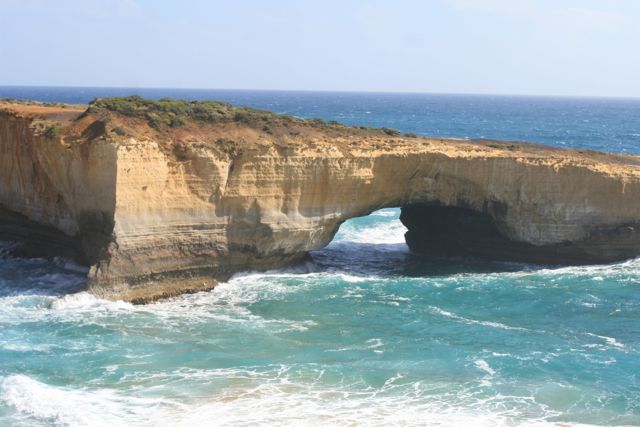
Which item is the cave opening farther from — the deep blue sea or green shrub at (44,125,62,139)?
green shrub at (44,125,62,139)

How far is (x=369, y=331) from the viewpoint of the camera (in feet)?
80.1

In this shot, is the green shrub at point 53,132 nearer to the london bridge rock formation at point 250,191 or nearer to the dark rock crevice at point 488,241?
the london bridge rock formation at point 250,191

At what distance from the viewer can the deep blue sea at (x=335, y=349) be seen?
18688 millimetres

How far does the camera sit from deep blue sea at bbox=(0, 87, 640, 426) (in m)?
18.7

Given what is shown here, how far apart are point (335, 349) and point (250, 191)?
8.18 metres

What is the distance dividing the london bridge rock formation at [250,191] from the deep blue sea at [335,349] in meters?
1.09

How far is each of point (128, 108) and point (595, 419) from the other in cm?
1908

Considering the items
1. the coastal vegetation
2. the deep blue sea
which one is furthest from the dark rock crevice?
the coastal vegetation

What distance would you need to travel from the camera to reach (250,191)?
1127 inches

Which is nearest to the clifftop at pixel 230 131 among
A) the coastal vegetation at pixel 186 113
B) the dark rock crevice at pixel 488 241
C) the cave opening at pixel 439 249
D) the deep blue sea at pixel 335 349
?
the coastal vegetation at pixel 186 113

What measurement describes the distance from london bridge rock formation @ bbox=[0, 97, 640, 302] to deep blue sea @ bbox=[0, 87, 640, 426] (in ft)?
3.57

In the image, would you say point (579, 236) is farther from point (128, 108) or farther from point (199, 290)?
point (128, 108)

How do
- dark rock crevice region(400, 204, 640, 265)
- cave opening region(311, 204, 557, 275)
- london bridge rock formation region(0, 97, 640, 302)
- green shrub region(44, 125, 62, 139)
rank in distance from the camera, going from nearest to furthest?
1. london bridge rock formation region(0, 97, 640, 302)
2. green shrub region(44, 125, 62, 139)
3. dark rock crevice region(400, 204, 640, 265)
4. cave opening region(311, 204, 557, 275)

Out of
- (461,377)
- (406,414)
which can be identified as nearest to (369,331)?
(461,377)
